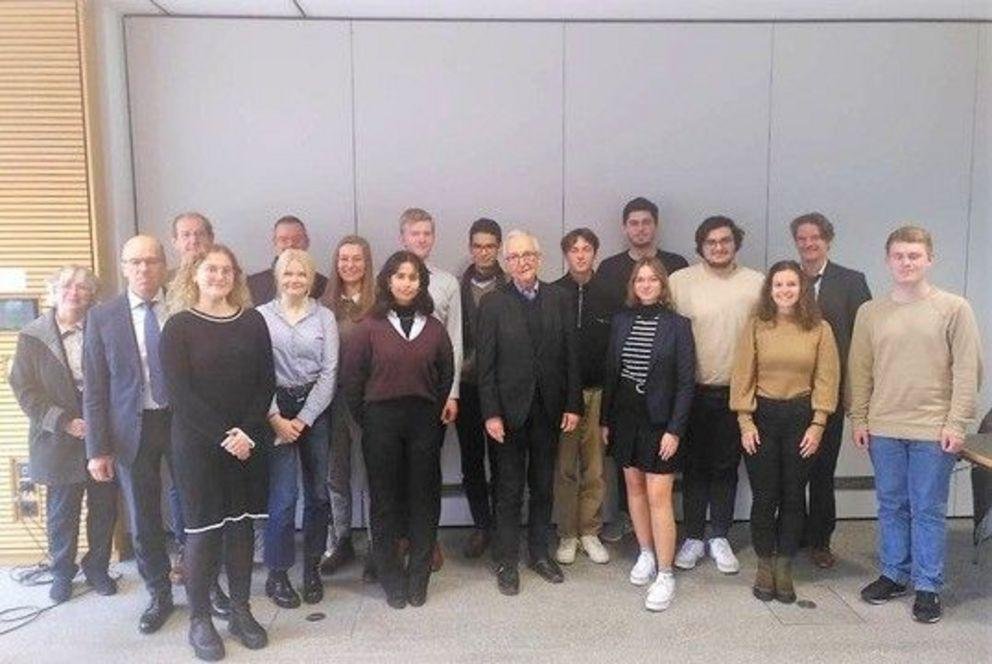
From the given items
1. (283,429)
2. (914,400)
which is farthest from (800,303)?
(283,429)

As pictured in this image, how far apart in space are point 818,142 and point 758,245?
2.23ft

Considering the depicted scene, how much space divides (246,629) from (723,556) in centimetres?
224

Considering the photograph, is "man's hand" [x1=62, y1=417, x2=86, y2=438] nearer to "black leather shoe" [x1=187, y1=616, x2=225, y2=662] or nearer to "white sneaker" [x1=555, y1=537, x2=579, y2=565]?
"black leather shoe" [x1=187, y1=616, x2=225, y2=662]

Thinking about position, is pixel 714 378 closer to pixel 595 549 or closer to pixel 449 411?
pixel 595 549

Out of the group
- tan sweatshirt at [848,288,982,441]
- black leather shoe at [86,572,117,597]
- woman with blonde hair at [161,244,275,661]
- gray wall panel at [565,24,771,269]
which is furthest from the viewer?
gray wall panel at [565,24,771,269]

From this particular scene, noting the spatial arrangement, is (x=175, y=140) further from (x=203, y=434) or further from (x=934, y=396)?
(x=934, y=396)

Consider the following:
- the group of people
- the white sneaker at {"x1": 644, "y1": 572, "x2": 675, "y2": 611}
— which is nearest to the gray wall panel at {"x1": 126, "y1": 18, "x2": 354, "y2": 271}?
the group of people

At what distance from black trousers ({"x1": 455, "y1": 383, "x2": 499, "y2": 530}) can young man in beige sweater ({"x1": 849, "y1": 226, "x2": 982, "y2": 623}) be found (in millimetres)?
1764

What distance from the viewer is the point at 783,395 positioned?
3074mm

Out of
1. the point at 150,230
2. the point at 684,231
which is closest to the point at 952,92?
the point at 684,231

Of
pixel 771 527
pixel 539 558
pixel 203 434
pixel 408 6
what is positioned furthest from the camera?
pixel 408 6

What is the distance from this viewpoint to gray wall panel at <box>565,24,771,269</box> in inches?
160

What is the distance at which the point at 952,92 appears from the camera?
4.14 metres

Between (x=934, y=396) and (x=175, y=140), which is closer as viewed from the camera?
(x=934, y=396)
